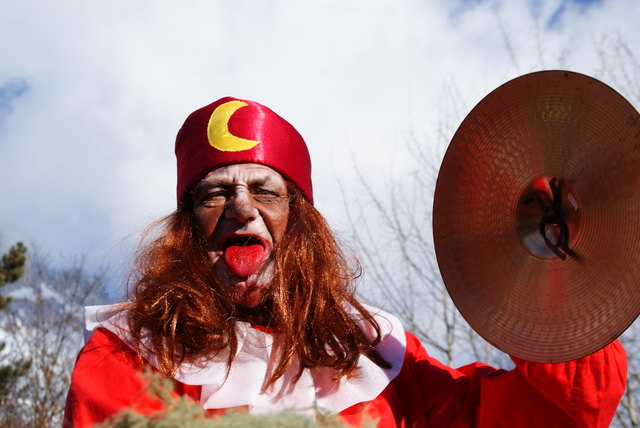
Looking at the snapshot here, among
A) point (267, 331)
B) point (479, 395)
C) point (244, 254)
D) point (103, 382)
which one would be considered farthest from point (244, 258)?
point (479, 395)

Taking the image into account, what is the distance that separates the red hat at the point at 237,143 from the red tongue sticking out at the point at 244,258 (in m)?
0.36

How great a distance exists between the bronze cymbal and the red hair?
1.40ft

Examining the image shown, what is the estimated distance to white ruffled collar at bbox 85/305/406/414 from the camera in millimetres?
1911

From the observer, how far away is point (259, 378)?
6.47 feet

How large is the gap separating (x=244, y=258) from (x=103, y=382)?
59cm

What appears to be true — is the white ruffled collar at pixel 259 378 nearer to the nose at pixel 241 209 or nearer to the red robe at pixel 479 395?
the red robe at pixel 479 395

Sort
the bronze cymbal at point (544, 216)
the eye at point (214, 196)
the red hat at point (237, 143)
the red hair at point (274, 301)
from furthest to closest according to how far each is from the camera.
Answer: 1. the red hat at point (237, 143)
2. the eye at point (214, 196)
3. the red hair at point (274, 301)
4. the bronze cymbal at point (544, 216)

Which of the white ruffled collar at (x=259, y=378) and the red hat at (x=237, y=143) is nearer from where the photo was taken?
the white ruffled collar at (x=259, y=378)

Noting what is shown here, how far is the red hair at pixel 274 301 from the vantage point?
2045 millimetres

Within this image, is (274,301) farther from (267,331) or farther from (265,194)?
(265,194)

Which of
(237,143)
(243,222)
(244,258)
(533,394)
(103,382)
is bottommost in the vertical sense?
(103,382)

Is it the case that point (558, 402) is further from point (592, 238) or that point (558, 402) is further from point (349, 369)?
→ point (349, 369)

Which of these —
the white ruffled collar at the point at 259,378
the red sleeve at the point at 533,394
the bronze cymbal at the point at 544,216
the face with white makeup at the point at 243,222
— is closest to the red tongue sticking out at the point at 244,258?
the face with white makeup at the point at 243,222

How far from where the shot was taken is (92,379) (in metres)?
1.92
